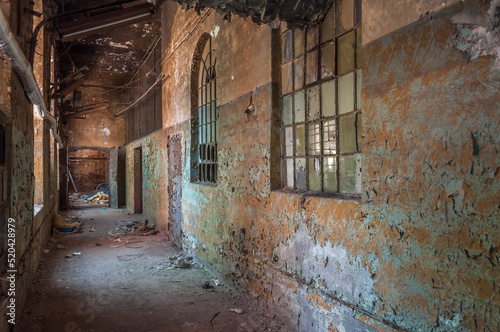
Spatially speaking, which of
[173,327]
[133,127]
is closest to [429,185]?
[173,327]

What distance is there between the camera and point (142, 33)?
9672 mm

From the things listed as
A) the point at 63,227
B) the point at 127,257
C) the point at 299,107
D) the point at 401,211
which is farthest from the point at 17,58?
the point at 63,227

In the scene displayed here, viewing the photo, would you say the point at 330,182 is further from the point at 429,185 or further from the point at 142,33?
the point at 142,33

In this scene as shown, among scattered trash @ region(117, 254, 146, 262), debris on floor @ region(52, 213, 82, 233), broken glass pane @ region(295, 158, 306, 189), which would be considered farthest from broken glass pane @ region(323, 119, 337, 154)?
debris on floor @ region(52, 213, 82, 233)

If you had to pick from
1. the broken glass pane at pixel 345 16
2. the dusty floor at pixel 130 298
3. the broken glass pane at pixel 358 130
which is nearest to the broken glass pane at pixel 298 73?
the broken glass pane at pixel 345 16

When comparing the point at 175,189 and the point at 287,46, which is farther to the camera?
the point at 175,189

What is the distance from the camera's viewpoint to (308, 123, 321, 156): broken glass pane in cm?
327

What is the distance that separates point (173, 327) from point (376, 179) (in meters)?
2.72

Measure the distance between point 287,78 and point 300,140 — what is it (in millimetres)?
751

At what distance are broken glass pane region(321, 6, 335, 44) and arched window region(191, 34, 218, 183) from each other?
104 inches

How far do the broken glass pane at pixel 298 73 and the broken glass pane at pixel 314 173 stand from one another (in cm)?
82

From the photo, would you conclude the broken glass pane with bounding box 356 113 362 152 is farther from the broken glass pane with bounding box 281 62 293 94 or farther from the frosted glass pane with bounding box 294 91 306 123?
the broken glass pane with bounding box 281 62 293 94

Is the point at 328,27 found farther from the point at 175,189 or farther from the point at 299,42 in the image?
the point at 175,189

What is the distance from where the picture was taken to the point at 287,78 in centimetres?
369
